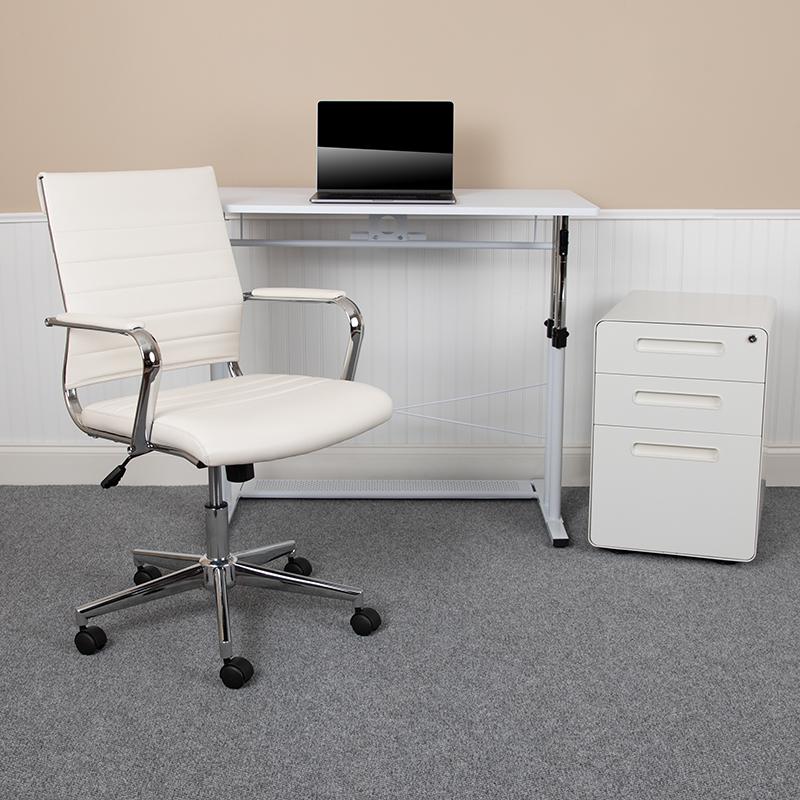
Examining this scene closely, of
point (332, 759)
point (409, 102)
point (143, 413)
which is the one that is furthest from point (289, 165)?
point (332, 759)

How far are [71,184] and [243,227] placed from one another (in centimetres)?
94

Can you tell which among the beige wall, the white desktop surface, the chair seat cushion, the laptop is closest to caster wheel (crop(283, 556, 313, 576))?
the chair seat cushion

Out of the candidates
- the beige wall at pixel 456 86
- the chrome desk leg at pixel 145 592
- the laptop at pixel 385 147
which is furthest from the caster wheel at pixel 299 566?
the beige wall at pixel 456 86

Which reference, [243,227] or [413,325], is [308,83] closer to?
[243,227]

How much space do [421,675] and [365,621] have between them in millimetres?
204

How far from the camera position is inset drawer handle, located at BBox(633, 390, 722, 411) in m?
2.58

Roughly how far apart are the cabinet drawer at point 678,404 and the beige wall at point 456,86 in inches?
30.0

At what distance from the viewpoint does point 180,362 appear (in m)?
2.43

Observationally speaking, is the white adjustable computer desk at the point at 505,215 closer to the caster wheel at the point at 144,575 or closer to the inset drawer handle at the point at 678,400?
the inset drawer handle at the point at 678,400

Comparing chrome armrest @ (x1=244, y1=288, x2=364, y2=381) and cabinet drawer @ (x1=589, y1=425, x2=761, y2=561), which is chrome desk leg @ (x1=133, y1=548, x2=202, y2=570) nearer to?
chrome armrest @ (x1=244, y1=288, x2=364, y2=381)

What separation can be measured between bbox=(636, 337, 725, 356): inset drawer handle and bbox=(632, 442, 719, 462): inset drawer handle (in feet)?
0.76

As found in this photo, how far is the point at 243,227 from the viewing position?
3.17m

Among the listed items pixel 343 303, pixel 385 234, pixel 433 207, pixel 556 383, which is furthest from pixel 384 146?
pixel 556 383

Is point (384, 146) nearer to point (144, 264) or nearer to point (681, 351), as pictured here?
point (144, 264)
